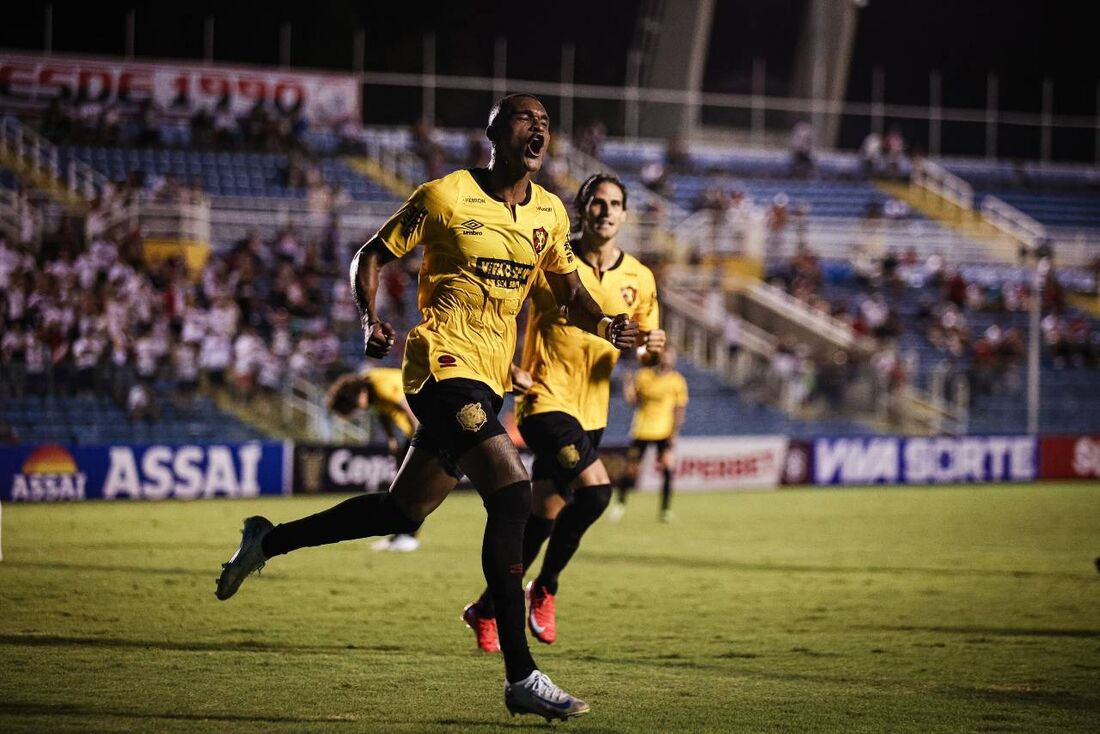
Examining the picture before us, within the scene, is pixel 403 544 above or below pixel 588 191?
below

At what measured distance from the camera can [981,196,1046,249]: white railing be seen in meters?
38.8

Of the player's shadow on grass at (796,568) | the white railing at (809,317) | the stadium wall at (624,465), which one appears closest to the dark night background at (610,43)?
the white railing at (809,317)

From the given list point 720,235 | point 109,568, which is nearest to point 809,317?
point 720,235

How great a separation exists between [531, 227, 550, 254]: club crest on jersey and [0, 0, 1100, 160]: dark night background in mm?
33247

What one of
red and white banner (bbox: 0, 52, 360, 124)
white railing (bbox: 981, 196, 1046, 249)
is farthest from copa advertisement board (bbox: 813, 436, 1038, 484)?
red and white banner (bbox: 0, 52, 360, 124)

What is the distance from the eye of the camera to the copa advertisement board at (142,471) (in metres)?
21.0

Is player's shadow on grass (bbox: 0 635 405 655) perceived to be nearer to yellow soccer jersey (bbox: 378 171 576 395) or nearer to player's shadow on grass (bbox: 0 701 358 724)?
player's shadow on grass (bbox: 0 701 358 724)

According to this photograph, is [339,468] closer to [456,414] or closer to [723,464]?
[723,464]

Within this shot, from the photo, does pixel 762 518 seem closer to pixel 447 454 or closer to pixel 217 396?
pixel 217 396

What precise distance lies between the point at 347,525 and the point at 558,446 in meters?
2.04

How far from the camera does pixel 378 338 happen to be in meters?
6.44

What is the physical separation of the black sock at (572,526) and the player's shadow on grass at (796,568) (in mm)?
4834

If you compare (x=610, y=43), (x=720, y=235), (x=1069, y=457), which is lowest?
(x=1069, y=457)

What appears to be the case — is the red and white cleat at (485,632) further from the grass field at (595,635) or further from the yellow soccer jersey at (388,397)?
the yellow soccer jersey at (388,397)
